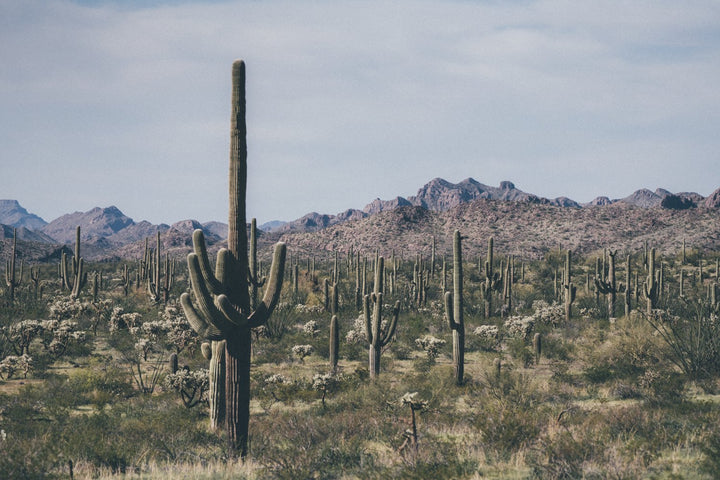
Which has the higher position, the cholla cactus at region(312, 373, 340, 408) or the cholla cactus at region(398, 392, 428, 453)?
the cholla cactus at region(398, 392, 428, 453)

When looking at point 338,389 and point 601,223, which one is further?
point 601,223

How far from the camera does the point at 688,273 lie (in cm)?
4275

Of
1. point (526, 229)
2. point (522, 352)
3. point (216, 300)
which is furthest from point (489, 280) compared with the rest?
point (526, 229)

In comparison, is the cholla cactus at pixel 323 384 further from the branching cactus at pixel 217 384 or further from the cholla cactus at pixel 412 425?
the cholla cactus at pixel 412 425

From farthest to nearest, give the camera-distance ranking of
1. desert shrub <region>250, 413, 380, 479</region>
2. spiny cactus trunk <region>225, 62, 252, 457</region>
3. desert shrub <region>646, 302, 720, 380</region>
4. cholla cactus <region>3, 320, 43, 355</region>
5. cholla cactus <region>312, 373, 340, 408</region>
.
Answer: cholla cactus <region>3, 320, 43, 355</region> < desert shrub <region>646, 302, 720, 380</region> < cholla cactus <region>312, 373, 340, 408</region> < spiny cactus trunk <region>225, 62, 252, 457</region> < desert shrub <region>250, 413, 380, 479</region>

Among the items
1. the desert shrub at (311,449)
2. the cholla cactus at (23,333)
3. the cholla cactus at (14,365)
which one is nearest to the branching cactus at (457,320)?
the desert shrub at (311,449)

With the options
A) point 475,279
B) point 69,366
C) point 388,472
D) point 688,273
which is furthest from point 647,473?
point 688,273

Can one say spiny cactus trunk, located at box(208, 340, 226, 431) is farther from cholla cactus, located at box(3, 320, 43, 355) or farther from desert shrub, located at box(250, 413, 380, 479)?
cholla cactus, located at box(3, 320, 43, 355)

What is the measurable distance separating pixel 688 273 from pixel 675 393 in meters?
36.0

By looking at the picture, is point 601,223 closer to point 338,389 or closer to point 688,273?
point 688,273

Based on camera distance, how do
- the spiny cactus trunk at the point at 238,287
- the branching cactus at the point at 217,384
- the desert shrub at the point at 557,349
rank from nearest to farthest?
the spiny cactus trunk at the point at 238,287 < the branching cactus at the point at 217,384 < the desert shrub at the point at 557,349

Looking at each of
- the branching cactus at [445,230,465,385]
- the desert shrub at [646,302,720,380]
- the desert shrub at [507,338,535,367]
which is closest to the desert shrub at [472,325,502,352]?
the desert shrub at [507,338,535,367]

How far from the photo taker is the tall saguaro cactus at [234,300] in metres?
8.15

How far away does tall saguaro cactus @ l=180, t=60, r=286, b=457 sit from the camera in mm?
8148
